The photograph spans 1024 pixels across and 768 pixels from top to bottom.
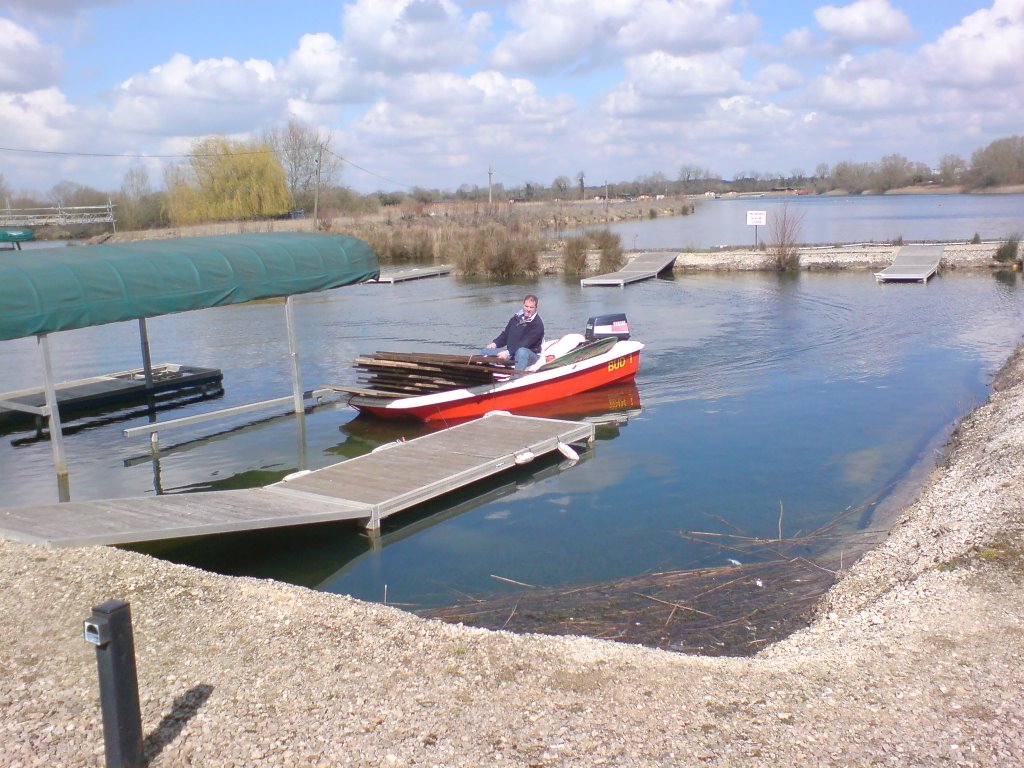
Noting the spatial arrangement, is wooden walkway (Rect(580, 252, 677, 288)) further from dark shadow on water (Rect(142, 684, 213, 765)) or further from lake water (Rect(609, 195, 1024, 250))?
dark shadow on water (Rect(142, 684, 213, 765))

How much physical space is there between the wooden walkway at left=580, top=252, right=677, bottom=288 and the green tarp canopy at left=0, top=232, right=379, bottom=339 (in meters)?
17.5

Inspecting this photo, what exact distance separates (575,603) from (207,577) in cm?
283

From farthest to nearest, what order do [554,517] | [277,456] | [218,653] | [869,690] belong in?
1. [277,456]
2. [554,517]
3. [218,653]
4. [869,690]

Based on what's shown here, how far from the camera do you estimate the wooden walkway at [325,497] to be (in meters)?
8.05

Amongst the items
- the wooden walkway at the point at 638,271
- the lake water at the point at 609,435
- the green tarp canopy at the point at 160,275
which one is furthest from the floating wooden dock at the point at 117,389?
the wooden walkway at the point at 638,271

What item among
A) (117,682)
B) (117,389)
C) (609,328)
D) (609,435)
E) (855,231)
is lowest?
(609,435)

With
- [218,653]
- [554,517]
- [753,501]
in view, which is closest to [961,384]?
[753,501]

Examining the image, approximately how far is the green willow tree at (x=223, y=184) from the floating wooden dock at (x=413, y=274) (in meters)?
26.4

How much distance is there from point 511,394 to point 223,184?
175 ft

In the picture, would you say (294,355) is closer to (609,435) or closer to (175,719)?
(609,435)

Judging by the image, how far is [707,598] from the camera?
296 inches

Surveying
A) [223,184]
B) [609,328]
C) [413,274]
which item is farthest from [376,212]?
[609,328]

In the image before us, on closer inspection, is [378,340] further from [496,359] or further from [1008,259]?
[1008,259]

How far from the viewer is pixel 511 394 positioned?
1477 centimetres
